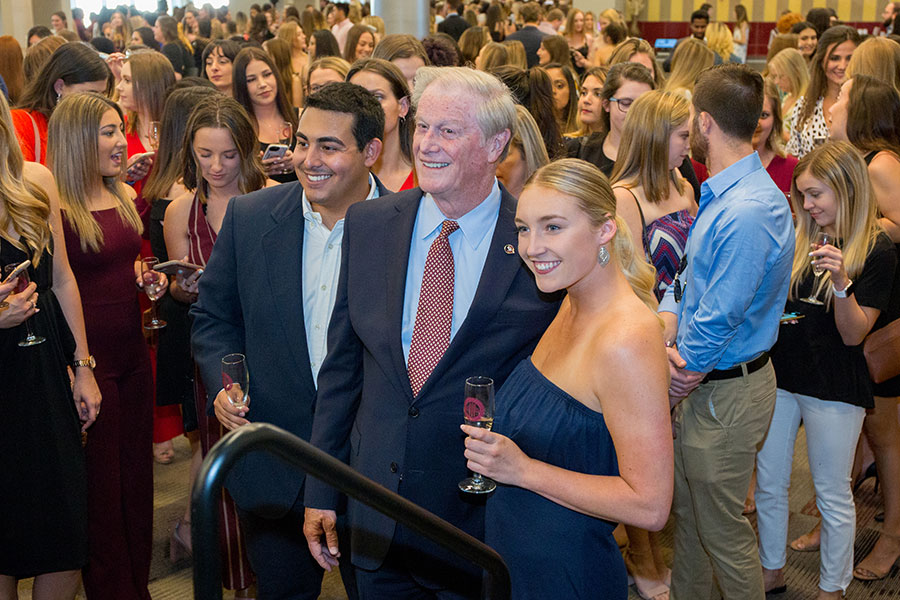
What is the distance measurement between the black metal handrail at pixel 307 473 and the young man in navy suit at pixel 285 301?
2.85 ft

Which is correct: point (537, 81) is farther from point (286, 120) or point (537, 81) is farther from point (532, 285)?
point (532, 285)

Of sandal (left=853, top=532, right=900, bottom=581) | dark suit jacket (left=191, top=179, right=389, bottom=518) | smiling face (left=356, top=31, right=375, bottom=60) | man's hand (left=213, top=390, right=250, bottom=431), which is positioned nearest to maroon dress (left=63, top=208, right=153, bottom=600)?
dark suit jacket (left=191, top=179, right=389, bottom=518)

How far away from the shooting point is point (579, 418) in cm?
202

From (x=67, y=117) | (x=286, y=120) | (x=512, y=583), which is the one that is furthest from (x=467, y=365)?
(x=286, y=120)

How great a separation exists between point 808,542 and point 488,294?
254 centimetres

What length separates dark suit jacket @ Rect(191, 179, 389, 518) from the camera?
8.61 ft

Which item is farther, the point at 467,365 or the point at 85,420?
the point at 85,420

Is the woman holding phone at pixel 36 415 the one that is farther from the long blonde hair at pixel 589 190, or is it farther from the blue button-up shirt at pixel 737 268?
the blue button-up shirt at pixel 737 268

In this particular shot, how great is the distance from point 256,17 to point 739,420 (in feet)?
35.9

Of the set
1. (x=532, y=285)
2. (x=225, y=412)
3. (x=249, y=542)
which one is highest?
(x=532, y=285)

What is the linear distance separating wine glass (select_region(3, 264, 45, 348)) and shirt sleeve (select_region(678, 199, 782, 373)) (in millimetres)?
2055

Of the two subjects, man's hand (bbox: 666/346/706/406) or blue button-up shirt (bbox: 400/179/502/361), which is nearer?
blue button-up shirt (bbox: 400/179/502/361)

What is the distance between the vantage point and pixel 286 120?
18.2ft

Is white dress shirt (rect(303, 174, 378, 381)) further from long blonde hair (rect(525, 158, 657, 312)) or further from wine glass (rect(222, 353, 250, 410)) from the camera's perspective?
long blonde hair (rect(525, 158, 657, 312))
